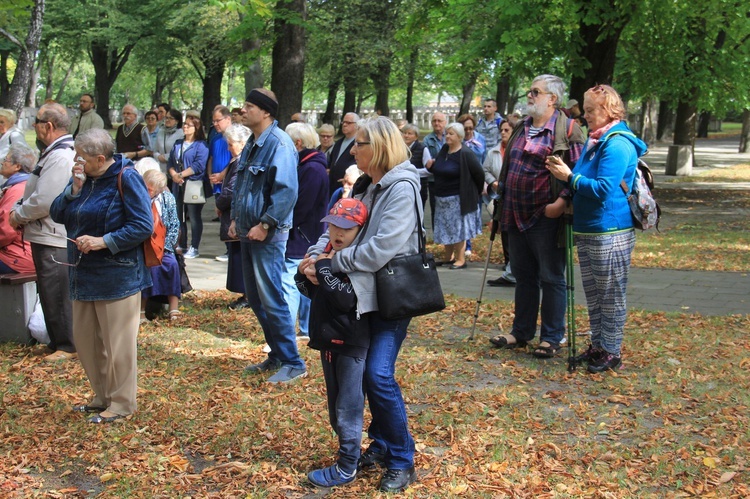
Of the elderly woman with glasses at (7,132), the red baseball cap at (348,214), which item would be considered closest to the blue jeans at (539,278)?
the red baseball cap at (348,214)

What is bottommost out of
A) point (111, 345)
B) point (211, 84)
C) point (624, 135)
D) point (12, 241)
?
point (111, 345)

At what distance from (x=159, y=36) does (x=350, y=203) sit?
34.7m

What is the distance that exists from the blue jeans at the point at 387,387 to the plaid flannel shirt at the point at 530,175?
8.74 ft

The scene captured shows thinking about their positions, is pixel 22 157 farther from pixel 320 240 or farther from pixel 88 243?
pixel 320 240

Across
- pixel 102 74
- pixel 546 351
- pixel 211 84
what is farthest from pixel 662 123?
pixel 546 351

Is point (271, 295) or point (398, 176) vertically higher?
point (398, 176)

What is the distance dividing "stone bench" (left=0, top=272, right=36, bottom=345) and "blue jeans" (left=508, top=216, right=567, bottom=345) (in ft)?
14.0

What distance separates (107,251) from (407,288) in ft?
7.24

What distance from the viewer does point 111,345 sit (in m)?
5.55

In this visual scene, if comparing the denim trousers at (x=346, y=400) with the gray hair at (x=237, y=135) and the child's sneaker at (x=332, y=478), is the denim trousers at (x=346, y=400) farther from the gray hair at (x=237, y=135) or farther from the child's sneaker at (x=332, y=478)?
the gray hair at (x=237, y=135)

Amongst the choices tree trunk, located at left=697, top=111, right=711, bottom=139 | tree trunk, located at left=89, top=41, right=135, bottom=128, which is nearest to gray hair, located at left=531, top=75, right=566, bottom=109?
tree trunk, located at left=89, top=41, right=135, bottom=128

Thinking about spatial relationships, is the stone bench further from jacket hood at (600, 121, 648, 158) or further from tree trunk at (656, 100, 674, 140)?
tree trunk at (656, 100, 674, 140)

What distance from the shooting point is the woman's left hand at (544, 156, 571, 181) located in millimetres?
6086

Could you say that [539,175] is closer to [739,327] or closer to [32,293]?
[739,327]
